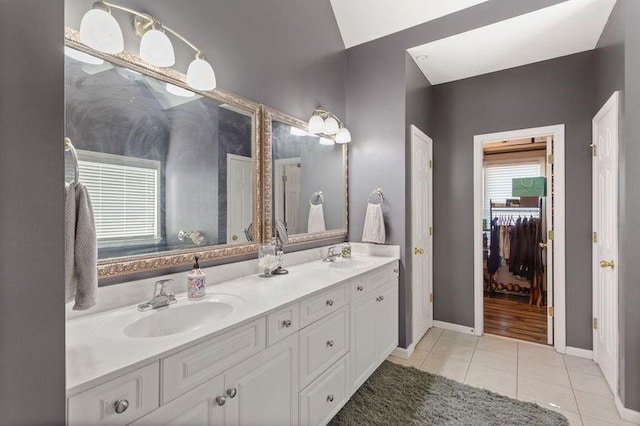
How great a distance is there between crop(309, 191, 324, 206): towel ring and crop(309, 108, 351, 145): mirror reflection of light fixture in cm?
46

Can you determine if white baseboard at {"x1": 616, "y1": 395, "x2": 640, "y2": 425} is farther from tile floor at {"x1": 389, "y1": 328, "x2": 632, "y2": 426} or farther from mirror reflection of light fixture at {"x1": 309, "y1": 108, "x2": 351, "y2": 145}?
mirror reflection of light fixture at {"x1": 309, "y1": 108, "x2": 351, "y2": 145}

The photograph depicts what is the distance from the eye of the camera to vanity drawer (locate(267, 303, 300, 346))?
53.8 inches

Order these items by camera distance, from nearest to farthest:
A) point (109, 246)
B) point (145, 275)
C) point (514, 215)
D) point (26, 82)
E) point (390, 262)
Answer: point (26, 82) < point (109, 246) < point (145, 275) < point (390, 262) < point (514, 215)

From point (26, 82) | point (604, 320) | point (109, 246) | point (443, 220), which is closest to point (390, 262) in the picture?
point (443, 220)

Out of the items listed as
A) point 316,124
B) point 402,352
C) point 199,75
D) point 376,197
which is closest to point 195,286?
point 199,75

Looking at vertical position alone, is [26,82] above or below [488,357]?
above

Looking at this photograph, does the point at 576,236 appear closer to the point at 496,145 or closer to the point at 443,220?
the point at 443,220

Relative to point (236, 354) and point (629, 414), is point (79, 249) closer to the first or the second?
point (236, 354)

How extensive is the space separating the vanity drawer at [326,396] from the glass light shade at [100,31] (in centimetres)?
177

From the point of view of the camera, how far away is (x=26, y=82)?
65cm

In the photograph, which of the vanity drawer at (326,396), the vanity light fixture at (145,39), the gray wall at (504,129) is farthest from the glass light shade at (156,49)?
the gray wall at (504,129)

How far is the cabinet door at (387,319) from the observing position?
2.40 metres

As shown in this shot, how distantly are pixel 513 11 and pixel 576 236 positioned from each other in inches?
78.1

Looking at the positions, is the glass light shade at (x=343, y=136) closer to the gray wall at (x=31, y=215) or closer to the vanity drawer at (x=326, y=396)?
the vanity drawer at (x=326, y=396)
